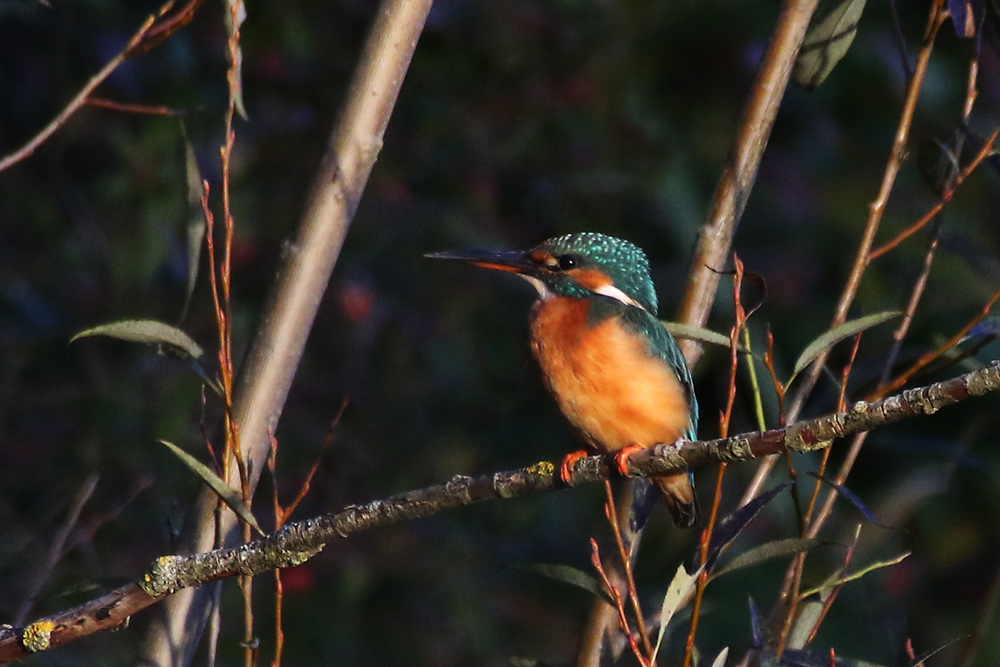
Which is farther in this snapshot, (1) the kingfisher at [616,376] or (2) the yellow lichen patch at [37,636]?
(1) the kingfisher at [616,376]

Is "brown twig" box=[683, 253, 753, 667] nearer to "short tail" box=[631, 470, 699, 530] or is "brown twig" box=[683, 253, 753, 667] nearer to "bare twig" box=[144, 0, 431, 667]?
"short tail" box=[631, 470, 699, 530]

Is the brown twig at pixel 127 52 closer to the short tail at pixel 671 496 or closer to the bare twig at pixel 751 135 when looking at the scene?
the bare twig at pixel 751 135

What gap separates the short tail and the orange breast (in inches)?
3.6

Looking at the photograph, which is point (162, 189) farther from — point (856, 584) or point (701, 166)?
point (856, 584)

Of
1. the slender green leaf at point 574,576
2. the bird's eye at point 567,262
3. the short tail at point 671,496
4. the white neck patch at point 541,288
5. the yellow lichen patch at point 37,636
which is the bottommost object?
the short tail at point 671,496

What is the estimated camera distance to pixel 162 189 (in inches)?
151

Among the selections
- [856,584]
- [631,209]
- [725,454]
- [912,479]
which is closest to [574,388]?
[725,454]

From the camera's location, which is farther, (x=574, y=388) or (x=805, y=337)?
(x=805, y=337)

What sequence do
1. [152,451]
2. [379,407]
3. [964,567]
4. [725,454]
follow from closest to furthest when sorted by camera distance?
[725,454], [152,451], [379,407], [964,567]

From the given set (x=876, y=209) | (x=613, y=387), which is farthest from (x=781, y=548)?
(x=613, y=387)

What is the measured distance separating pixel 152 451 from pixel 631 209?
69.6 inches

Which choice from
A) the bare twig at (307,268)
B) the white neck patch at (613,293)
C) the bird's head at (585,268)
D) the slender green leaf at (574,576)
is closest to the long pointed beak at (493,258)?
the bird's head at (585,268)

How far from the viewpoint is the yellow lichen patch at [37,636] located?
1.58 meters

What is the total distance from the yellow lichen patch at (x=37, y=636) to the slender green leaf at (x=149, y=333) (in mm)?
434
